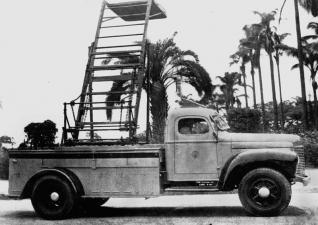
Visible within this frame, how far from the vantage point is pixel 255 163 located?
7887 mm

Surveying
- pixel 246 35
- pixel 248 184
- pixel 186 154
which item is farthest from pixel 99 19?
pixel 246 35

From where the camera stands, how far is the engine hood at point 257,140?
803 cm

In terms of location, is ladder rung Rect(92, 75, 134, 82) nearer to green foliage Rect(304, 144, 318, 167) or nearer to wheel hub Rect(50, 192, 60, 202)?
wheel hub Rect(50, 192, 60, 202)

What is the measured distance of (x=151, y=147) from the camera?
8.29 meters

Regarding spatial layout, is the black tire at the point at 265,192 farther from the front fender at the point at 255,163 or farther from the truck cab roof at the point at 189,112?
the truck cab roof at the point at 189,112

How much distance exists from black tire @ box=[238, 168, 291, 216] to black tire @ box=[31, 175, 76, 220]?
3.02 metres

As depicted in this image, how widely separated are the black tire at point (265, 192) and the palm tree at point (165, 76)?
29.1ft

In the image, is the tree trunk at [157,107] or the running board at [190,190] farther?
the tree trunk at [157,107]

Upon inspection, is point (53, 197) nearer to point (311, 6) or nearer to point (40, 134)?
point (40, 134)

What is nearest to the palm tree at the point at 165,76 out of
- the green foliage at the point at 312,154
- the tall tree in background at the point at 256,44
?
the green foliage at the point at 312,154

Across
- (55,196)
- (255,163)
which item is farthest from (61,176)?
(255,163)

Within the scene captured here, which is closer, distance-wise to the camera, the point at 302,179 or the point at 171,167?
the point at 302,179

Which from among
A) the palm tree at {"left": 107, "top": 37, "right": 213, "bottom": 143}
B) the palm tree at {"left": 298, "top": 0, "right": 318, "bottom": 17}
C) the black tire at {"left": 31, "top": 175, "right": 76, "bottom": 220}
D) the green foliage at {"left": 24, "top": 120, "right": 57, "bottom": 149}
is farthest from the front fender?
the palm tree at {"left": 298, "top": 0, "right": 318, "bottom": 17}

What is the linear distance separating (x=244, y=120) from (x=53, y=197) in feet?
53.3
